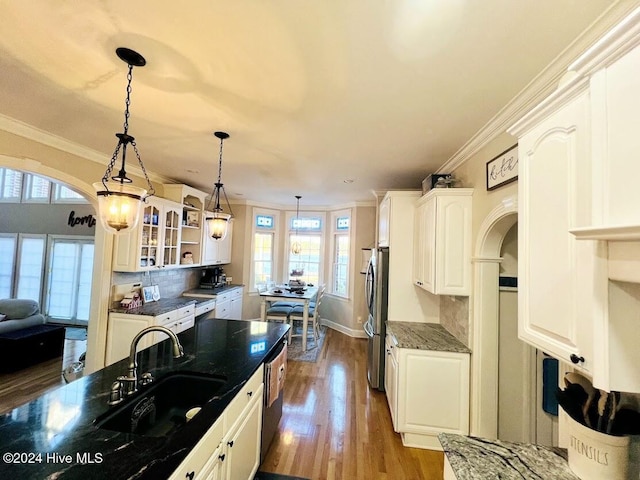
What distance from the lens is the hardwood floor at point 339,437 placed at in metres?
2.15

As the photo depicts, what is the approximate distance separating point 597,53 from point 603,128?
0.21 m

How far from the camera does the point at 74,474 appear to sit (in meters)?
0.87

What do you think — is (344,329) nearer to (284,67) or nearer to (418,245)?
(418,245)

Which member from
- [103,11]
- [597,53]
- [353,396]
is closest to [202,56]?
[103,11]

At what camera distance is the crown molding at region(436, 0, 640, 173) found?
1.14 meters

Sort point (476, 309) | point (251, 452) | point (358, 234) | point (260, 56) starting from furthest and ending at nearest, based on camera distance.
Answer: point (358, 234) → point (476, 309) → point (251, 452) → point (260, 56)

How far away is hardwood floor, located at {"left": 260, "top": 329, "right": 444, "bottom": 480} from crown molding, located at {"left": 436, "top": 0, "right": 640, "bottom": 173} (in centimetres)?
272

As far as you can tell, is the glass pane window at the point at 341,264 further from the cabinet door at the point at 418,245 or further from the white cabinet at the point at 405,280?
the cabinet door at the point at 418,245

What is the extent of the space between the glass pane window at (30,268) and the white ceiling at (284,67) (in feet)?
17.0

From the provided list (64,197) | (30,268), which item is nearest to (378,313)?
(64,197)

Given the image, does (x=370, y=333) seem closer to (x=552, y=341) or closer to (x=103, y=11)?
(x=552, y=341)

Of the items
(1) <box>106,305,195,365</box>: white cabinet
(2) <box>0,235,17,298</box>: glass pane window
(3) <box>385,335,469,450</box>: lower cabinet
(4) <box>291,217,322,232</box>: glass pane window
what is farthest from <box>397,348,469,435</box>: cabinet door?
(2) <box>0,235,17,298</box>: glass pane window

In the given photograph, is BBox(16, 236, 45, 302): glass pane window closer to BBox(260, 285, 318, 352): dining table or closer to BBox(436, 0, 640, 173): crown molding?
BBox(260, 285, 318, 352): dining table

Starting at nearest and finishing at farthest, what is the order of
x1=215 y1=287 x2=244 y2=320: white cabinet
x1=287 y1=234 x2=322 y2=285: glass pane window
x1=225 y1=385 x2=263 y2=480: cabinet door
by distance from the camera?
x1=225 y1=385 x2=263 y2=480: cabinet door, x1=215 y1=287 x2=244 y2=320: white cabinet, x1=287 y1=234 x2=322 y2=285: glass pane window
